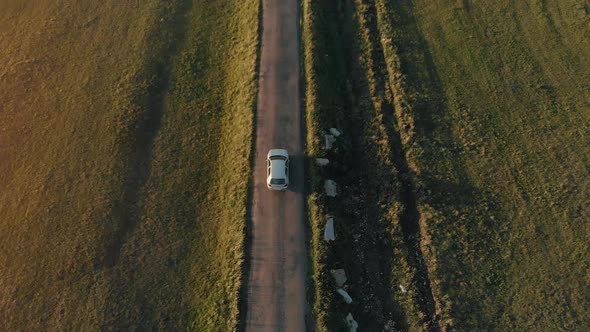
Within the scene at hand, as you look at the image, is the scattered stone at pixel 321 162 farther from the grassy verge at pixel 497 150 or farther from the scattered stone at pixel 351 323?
the scattered stone at pixel 351 323

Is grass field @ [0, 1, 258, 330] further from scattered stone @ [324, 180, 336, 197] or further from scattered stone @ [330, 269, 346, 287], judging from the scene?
scattered stone @ [330, 269, 346, 287]

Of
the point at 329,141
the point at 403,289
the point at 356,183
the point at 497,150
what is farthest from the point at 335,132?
the point at 403,289

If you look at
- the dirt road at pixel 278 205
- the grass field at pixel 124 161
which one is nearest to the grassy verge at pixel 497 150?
the dirt road at pixel 278 205

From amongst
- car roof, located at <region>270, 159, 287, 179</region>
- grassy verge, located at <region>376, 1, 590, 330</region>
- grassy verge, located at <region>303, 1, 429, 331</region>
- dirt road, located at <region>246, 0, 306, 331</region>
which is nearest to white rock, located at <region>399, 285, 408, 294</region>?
grassy verge, located at <region>303, 1, 429, 331</region>

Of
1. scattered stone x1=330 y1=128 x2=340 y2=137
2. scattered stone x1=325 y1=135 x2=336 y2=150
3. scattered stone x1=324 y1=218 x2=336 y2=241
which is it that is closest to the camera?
scattered stone x1=324 y1=218 x2=336 y2=241

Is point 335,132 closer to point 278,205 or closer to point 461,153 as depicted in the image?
point 278,205

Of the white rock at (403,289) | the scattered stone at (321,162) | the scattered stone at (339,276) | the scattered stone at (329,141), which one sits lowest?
the white rock at (403,289)

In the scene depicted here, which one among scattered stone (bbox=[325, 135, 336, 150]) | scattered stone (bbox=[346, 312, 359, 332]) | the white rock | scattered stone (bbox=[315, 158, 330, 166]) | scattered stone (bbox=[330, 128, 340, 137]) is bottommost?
scattered stone (bbox=[346, 312, 359, 332])
